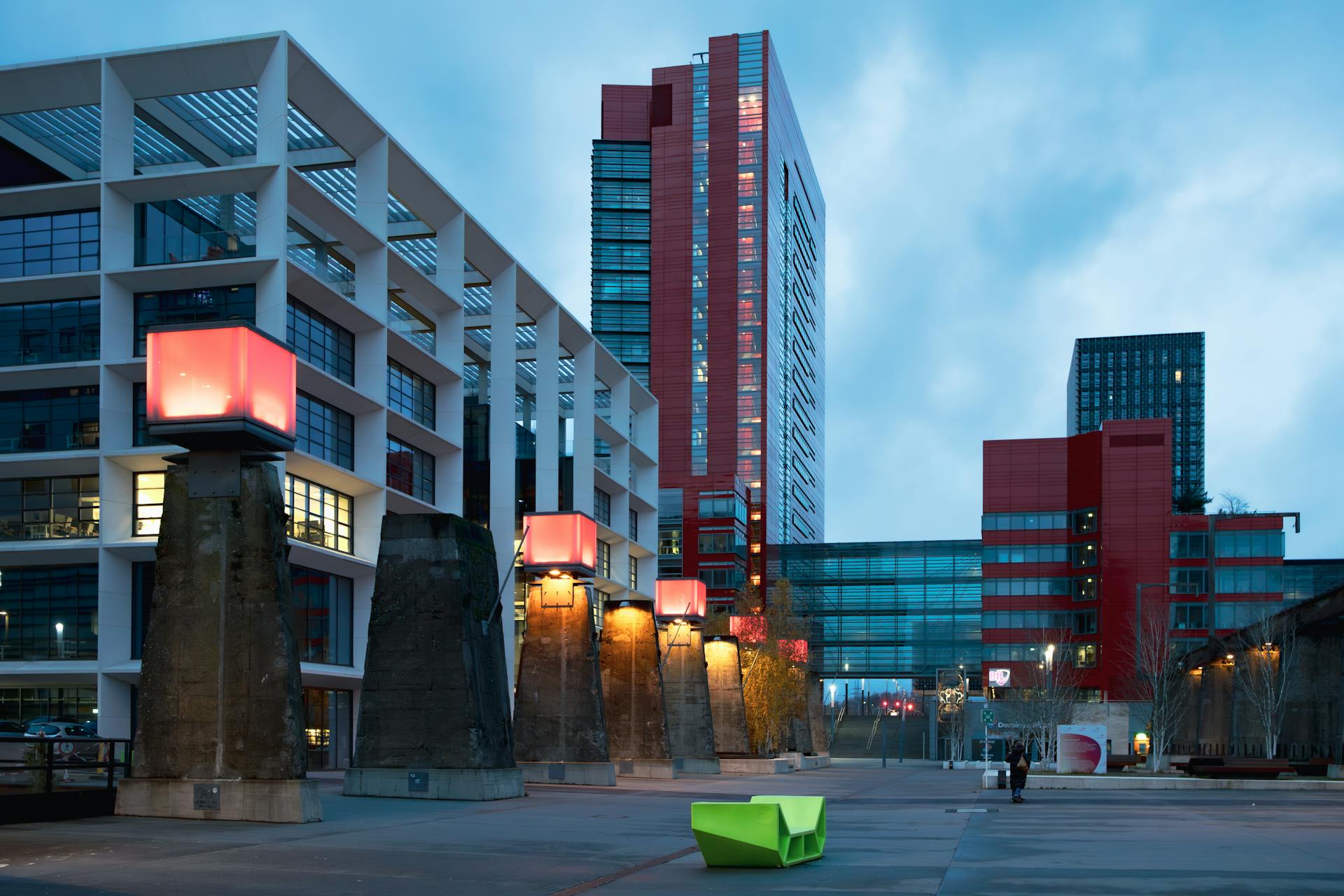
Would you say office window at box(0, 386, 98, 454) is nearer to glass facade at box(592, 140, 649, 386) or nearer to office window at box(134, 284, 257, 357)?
office window at box(134, 284, 257, 357)

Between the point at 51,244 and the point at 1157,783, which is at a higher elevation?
the point at 51,244

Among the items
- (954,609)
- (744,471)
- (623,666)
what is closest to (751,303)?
(744,471)

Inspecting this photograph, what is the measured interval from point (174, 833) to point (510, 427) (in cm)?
4769

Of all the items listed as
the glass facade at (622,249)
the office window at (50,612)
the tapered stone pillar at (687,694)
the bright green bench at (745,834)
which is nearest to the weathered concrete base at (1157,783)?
the tapered stone pillar at (687,694)

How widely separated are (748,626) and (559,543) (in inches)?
1809

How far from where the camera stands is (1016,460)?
123375 mm

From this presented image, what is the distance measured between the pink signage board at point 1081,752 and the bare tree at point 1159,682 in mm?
6393

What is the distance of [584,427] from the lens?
262 feet

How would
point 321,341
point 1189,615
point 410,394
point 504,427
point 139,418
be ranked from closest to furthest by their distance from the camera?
point 139,418, point 321,341, point 410,394, point 504,427, point 1189,615

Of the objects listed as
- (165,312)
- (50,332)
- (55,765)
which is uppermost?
(165,312)

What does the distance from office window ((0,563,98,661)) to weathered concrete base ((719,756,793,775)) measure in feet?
102

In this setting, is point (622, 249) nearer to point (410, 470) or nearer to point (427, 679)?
point (410, 470)

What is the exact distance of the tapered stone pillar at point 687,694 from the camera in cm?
6712

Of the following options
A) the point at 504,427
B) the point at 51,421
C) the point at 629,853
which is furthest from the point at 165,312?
the point at 629,853
